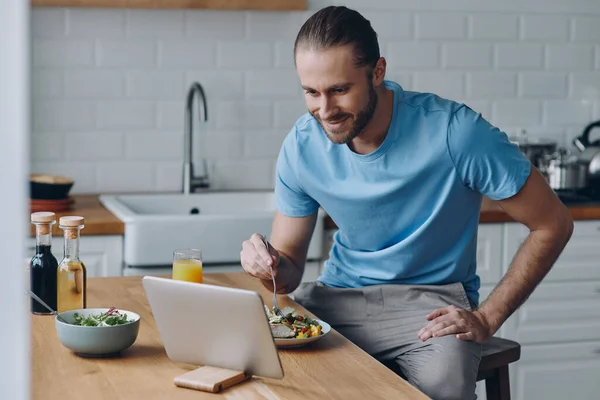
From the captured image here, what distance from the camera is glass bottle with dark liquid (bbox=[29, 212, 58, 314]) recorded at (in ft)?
6.02

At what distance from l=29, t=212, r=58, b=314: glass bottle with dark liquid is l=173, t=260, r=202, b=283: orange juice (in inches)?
11.3

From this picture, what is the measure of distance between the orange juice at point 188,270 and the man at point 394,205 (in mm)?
111

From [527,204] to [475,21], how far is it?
6.68 feet

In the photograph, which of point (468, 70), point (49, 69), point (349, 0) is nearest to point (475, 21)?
point (468, 70)

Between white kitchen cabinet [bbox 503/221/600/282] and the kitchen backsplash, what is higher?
the kitchen backsplash

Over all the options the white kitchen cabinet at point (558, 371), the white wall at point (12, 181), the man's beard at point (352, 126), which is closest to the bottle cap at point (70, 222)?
the man's beard at point (352, 126)

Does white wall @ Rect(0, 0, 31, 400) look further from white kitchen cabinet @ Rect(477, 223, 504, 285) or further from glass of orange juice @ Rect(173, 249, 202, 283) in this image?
white kitchen cabinet @ Rect(477, 223, 504, 285)

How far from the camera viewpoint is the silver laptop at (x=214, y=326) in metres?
1.45

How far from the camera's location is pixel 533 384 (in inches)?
140

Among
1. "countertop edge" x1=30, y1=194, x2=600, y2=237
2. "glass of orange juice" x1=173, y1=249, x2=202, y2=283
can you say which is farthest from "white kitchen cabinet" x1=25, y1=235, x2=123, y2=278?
"glass of orange juice" x1=173, y1=249, x2=202, y2=283

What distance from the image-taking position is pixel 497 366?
2.26m

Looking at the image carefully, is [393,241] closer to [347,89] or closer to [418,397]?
[347,89]

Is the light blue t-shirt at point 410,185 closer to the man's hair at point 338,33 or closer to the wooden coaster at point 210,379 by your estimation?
the man's hair at point 338,33

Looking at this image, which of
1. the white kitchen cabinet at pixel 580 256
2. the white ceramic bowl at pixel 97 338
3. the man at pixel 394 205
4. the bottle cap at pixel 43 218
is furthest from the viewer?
the white kitchen cabinet at pixel 580 256
